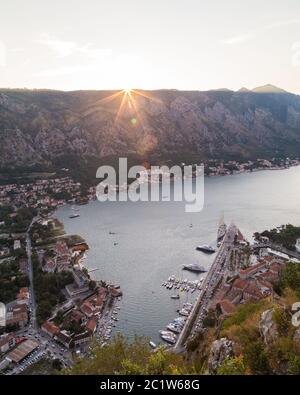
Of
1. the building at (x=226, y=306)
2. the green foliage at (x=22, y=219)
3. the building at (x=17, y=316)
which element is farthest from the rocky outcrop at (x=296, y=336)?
the green foliage at (x=22, y=219)

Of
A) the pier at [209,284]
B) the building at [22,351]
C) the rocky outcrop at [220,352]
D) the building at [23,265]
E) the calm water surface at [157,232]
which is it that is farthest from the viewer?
the building at [23,265]

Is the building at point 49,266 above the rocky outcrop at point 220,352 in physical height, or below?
below

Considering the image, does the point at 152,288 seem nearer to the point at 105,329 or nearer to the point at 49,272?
the point at 105,329

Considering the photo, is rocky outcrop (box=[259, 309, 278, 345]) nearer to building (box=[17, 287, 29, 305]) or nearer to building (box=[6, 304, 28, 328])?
building (box=[6, 304, 28, 328])

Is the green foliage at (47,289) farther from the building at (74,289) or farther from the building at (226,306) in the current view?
the building at (226,306)

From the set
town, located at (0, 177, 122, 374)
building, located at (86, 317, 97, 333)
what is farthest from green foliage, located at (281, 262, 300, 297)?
building, located at (86, 317, 97, 333)

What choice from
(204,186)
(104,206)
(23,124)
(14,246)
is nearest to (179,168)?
(204,186)
